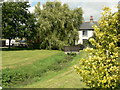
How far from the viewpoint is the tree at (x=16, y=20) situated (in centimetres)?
3272

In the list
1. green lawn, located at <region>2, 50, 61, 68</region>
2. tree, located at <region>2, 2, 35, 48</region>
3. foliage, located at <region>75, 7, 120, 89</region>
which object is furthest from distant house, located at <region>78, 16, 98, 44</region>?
foliage, located at <region>75, 7, 120, 89</region>

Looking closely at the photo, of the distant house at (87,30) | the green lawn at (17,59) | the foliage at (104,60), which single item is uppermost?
the distant house at (87,30)

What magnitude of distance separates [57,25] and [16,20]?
9632 mm

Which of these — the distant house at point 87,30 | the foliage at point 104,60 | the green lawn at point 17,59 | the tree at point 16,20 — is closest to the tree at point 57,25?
the tree at point 16,20

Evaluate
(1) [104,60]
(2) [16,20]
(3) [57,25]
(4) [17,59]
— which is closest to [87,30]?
(3) [57,25]

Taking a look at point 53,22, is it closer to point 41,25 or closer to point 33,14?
point 41,25

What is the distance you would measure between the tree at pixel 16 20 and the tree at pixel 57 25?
102 inches

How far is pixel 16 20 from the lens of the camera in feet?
115

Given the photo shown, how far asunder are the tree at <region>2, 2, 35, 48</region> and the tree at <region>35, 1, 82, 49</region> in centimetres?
259

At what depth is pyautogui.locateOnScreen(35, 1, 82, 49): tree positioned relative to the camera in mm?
33688

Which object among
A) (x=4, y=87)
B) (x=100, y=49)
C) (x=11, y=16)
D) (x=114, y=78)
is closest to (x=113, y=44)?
(x=100, y=49)

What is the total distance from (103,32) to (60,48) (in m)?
27.3

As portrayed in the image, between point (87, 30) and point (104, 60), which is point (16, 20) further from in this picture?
point (104, 60)

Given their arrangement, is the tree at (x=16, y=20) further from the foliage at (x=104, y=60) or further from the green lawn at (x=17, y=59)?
the foliage at (x=104, y=60)
